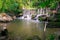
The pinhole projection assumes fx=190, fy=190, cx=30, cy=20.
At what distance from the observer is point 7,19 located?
3116cm

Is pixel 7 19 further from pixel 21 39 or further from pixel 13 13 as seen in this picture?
pixel 21 39

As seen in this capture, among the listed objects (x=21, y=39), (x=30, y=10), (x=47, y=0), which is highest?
(x=47, y=0)

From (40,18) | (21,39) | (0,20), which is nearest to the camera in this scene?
(21,39)

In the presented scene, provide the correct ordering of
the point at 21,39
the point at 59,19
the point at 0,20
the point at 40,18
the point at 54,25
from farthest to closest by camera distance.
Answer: the point at 40,18, the point at 0,20, the point at 59,19, the point at 54,25, the point at 21,39

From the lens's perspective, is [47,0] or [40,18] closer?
[47,0]

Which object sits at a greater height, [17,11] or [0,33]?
[0,33]

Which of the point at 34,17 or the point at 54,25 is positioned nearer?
the point at 54,25

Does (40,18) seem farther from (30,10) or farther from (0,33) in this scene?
(0,33)

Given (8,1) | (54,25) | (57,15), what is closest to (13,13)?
(57,15)

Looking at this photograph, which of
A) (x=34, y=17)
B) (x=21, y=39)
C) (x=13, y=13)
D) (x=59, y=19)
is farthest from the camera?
(x=13, y=13)

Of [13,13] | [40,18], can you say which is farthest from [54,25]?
[13,13]

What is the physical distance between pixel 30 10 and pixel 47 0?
1425 inches

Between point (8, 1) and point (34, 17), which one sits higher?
point (8, 1)

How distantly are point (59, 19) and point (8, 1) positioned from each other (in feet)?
57.0
